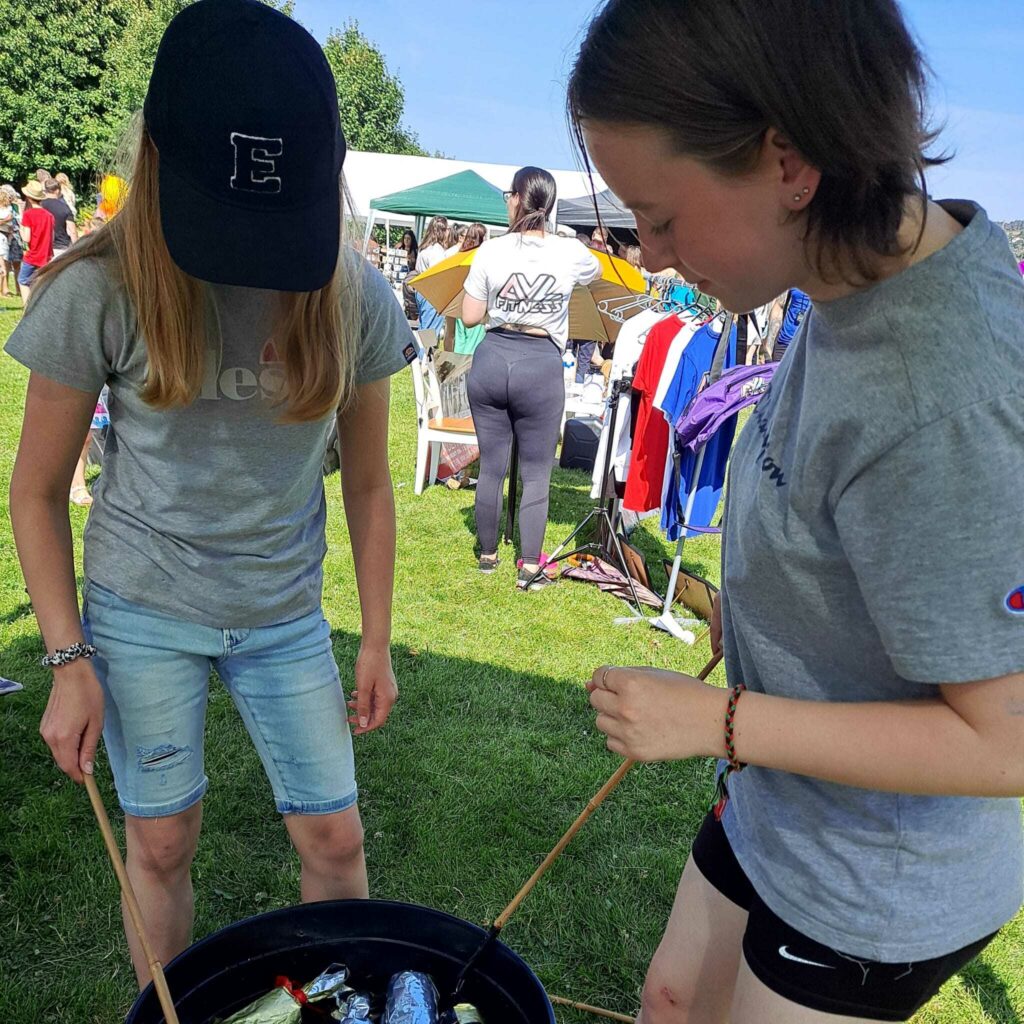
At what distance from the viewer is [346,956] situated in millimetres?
1462

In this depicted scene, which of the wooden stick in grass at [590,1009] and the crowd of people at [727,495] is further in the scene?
the wooden stick in grass at [590,1009]

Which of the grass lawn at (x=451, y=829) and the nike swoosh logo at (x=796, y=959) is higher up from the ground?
the nike swoosh logo at (x=796, y=959)

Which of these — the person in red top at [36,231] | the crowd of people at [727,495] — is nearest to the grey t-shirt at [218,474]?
the crowd of people at [727,495]

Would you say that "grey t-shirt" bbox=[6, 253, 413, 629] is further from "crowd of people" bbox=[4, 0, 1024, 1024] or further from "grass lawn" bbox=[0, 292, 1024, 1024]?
"grass lawn" bbox=[0, 292, 1024, 1024]

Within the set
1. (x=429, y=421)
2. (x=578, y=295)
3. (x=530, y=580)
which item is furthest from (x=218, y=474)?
(x=429, y=421)

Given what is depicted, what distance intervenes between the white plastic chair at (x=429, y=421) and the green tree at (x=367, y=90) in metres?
37.7

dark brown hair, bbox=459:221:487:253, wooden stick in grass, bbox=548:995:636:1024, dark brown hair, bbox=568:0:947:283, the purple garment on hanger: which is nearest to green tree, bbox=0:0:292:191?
dark brown hair, bbox=459:221:487:253

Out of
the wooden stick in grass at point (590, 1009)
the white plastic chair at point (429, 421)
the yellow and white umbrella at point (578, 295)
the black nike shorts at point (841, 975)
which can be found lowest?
the wooden stick in grass at point (590, 1009)

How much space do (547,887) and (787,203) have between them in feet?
7.36

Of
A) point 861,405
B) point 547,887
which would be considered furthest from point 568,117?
point 547,887

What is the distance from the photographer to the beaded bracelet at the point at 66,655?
1.35 meters

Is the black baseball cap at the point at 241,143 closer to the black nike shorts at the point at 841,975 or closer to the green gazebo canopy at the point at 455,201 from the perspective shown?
the black nike shorts at the point at 841,975

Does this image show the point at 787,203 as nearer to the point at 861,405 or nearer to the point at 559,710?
the point at 861,405

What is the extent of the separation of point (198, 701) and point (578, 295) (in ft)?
13.4
